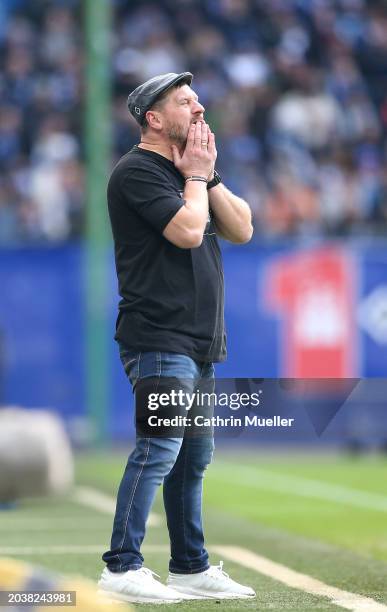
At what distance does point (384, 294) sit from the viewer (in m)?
17.5

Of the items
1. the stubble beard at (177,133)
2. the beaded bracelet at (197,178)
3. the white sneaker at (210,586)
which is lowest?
the white sneaker at (210,586)

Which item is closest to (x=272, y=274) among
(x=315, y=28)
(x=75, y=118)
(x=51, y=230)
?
(x=51, y=230)

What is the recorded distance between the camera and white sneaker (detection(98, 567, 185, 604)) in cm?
543

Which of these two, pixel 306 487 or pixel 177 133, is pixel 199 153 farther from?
pixel 306 487

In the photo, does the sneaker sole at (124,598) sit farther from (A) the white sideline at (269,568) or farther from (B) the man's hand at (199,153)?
(B) the man's hand at (199,153)

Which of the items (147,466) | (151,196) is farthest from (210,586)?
(151,196)

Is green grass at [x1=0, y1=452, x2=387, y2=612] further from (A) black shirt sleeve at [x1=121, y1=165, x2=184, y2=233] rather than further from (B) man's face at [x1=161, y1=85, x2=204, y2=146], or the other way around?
(B) man's face at [x1=161, y1=85, x2=204, y2=146]

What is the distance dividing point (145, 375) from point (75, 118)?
47.9 feet

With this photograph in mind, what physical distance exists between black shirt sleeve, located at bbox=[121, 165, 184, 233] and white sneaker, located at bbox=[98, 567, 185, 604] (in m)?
1.29

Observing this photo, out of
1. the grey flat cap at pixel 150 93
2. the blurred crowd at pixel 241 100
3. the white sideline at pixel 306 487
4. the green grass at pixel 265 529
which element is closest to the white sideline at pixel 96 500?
the green grass at pixel 265 529

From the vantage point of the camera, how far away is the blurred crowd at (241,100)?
1844 centimetres

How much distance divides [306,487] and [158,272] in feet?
24.4

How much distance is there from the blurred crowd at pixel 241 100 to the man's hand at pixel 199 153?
1200 cm

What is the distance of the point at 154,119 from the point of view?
5.68m
